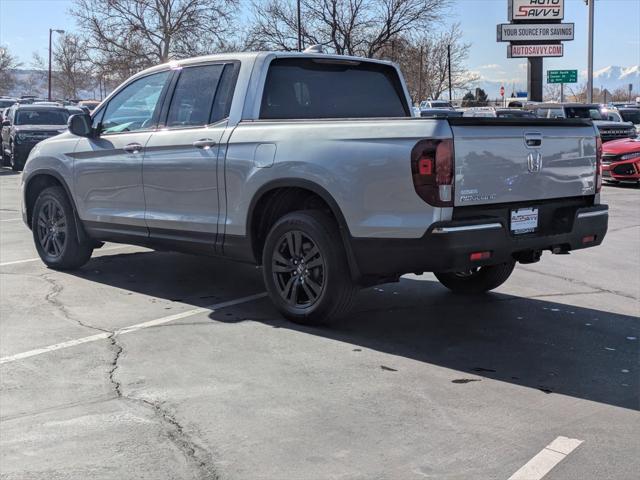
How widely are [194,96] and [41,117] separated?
17.2m

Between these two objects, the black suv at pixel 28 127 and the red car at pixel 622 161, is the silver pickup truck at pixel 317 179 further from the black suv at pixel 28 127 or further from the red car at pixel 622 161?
the black suv at pixel 28 127

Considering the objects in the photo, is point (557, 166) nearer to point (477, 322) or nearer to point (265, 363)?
point (477, 322)

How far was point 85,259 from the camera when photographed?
7816 millimetres

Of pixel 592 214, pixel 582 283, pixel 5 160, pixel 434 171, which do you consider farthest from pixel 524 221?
pixel 5 160

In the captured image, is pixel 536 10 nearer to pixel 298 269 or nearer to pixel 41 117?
pixel 41 117

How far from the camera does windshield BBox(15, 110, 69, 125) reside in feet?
71.7

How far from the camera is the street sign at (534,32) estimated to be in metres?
38.7

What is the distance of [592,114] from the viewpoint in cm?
2327

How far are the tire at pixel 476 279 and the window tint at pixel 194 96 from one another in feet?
7.88

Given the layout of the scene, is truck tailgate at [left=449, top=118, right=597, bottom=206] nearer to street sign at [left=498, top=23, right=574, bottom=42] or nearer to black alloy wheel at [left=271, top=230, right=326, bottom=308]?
black alloy wheel at [left=271, top=230, right=326, bottom=308]

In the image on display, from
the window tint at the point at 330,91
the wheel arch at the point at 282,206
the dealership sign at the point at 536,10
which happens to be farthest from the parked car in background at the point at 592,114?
the dealership sign at the point at 536,10

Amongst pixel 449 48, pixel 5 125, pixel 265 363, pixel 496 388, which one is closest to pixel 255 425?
pixel 265 363

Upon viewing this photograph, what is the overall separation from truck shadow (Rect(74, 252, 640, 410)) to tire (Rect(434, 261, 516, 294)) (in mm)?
101

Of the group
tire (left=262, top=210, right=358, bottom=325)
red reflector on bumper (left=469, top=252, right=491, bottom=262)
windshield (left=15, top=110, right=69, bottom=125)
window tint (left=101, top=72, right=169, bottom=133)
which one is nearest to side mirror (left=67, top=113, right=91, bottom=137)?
window tint (left=101, top=72, right=169, bottom=133)
